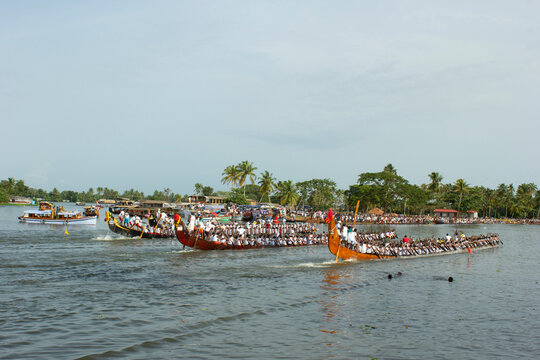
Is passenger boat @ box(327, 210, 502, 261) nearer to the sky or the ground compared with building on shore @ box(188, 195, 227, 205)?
nearer to the ground

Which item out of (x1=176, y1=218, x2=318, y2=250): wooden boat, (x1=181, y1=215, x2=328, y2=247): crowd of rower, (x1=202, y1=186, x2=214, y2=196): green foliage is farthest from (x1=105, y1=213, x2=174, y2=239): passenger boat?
(x1=202, y1=186, x2=214, y2=196): green foliage

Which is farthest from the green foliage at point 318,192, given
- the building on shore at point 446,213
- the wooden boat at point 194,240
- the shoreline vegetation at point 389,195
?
the wooden boat at point 194,240

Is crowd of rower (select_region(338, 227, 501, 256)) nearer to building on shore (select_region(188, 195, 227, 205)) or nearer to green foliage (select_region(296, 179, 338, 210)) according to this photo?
green foliage (select_region(296, 179, 338, 210))

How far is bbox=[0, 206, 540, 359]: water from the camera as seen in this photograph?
1224 centimetres

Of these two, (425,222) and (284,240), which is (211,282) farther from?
(425,222)

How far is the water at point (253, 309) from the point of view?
40.2 ft

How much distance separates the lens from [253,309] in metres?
16.2

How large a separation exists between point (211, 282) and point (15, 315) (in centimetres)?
873

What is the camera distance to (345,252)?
28594 mm

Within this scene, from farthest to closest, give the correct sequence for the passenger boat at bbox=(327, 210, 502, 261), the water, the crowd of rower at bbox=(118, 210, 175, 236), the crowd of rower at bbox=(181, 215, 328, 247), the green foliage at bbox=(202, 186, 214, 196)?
the green foliage at bbox=(202, 186, 214, 196) < the crowd of rower at bbox=(118, 210, 175, 236) < the crowd of rower at bbox=(181, 215, 328, 247) < the passenger boat at bbox=(327, 210, 502, 261) < the water

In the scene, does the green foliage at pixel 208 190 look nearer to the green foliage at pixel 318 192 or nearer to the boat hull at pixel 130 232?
the green foliage at pixel 318 192

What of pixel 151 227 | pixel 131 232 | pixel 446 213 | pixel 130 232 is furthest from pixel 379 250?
pixel 446 213

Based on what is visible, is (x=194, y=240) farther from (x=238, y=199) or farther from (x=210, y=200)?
(x=210, y=200)

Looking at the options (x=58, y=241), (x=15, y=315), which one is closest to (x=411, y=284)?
(x=15, y=315)
